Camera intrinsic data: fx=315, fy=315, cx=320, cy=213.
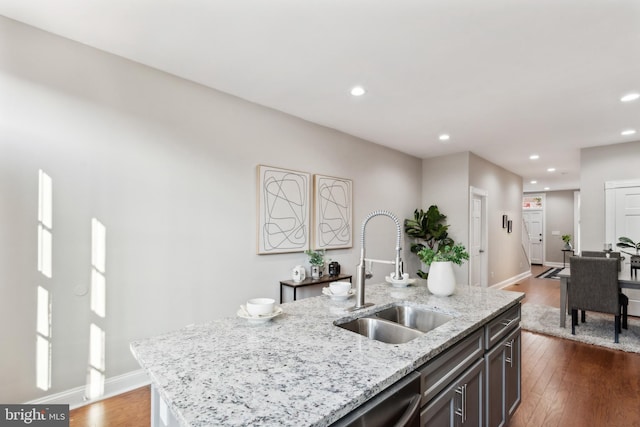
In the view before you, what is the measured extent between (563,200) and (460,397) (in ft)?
38.1

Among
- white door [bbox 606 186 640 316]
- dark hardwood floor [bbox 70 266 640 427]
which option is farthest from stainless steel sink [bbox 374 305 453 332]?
white door [bbox 606 186 640 316]

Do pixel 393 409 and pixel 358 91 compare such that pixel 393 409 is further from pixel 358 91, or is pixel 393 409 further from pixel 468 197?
pixel 468 197

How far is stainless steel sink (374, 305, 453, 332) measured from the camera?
72.8 inches

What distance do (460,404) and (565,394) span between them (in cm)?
183

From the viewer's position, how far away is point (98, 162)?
2418mm

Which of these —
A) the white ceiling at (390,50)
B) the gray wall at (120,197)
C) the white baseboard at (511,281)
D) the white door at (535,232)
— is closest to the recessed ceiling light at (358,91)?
the white ceiling at (390,50)

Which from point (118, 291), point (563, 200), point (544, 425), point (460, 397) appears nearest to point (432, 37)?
point (460, 397)

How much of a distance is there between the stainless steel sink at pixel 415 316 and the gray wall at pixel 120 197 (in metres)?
1.81

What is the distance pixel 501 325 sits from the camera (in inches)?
76.0

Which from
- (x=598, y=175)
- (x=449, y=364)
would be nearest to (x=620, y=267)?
(x=598, y=175)

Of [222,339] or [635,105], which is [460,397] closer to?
[222,339]

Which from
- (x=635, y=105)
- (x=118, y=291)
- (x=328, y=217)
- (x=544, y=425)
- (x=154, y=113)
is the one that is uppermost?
(x=635, y=105)

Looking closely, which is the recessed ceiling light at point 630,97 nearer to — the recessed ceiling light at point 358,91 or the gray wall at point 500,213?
the gray wall at point 500,213

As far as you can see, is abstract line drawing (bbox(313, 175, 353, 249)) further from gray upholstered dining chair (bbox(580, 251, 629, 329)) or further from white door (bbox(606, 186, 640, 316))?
white door (bbox(606, 186, 640, 316))
